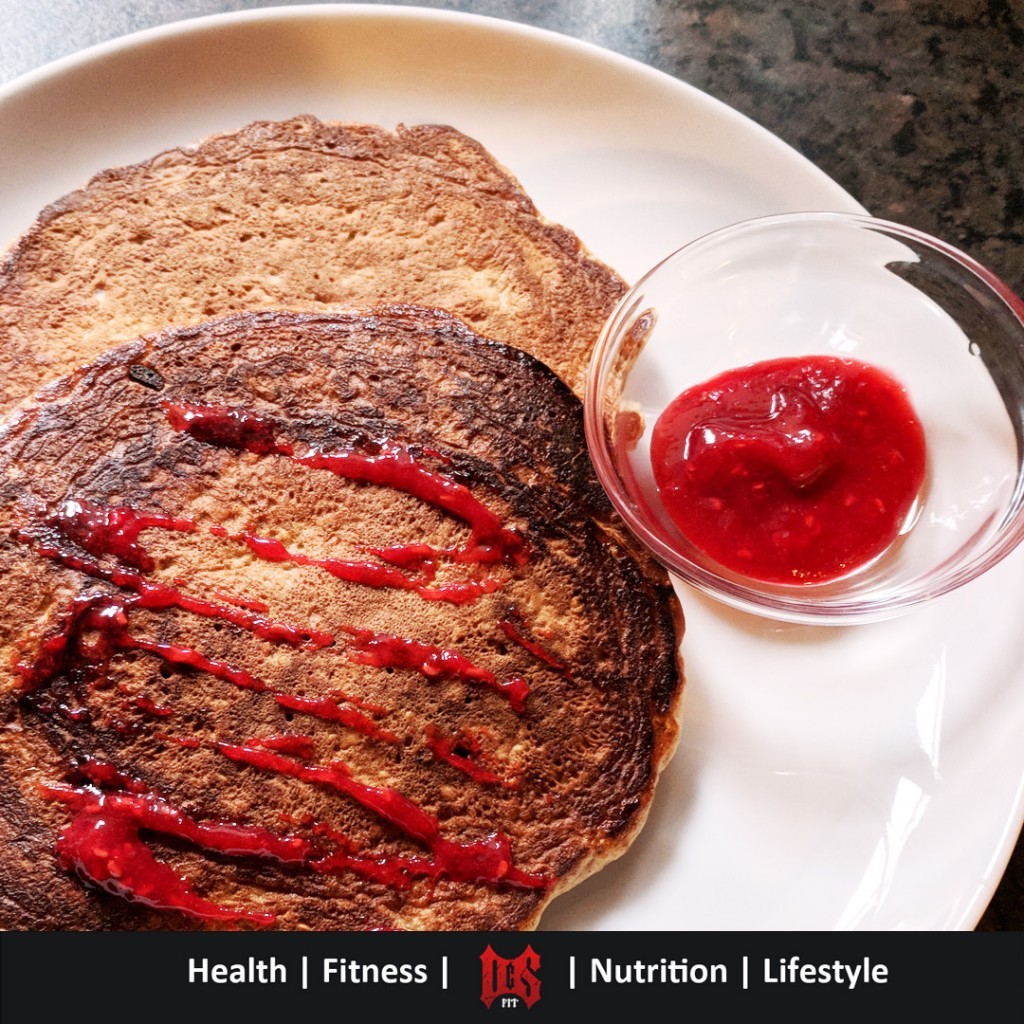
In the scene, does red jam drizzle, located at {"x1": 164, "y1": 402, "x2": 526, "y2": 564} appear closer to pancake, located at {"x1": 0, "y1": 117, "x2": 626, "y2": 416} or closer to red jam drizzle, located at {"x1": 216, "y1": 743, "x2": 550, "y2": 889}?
pancake, located at {"x1": 0, "y1": 117, "x2": 626, "y2": 416}

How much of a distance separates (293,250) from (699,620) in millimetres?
1540

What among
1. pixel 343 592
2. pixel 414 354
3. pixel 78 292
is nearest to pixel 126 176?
pixel 78 292

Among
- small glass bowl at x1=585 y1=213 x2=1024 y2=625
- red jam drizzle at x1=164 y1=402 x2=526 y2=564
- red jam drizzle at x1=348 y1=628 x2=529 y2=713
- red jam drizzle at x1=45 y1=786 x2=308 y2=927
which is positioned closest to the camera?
red jam drizzle at x1=45 y1=786 x2=308 y2=927

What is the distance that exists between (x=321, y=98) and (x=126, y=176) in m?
0.62

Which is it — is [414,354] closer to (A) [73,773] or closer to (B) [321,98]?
(B) [321,98]

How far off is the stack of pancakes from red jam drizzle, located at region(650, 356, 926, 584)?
24 cm

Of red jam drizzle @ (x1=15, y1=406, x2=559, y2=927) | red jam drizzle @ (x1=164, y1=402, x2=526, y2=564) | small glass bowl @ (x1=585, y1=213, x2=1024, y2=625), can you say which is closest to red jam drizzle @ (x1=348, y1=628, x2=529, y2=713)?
red jam drizzle @ (x1=15, y1=406, x2=559, y2=927)

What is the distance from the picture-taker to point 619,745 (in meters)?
2.49

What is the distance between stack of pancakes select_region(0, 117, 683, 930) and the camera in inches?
90.7

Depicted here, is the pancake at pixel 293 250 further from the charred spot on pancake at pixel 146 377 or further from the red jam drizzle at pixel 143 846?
the red jam drizzle at pixel 143 846

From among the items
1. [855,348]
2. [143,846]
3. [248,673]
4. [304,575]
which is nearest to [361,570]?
[304,575]

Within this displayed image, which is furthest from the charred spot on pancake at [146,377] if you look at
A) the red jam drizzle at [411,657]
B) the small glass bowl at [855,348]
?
the small glass bowl at [855,348]

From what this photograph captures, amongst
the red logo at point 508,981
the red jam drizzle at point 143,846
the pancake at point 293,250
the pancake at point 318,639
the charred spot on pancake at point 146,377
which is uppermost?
the pancake at point 293,250

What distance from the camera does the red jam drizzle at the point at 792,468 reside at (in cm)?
243
